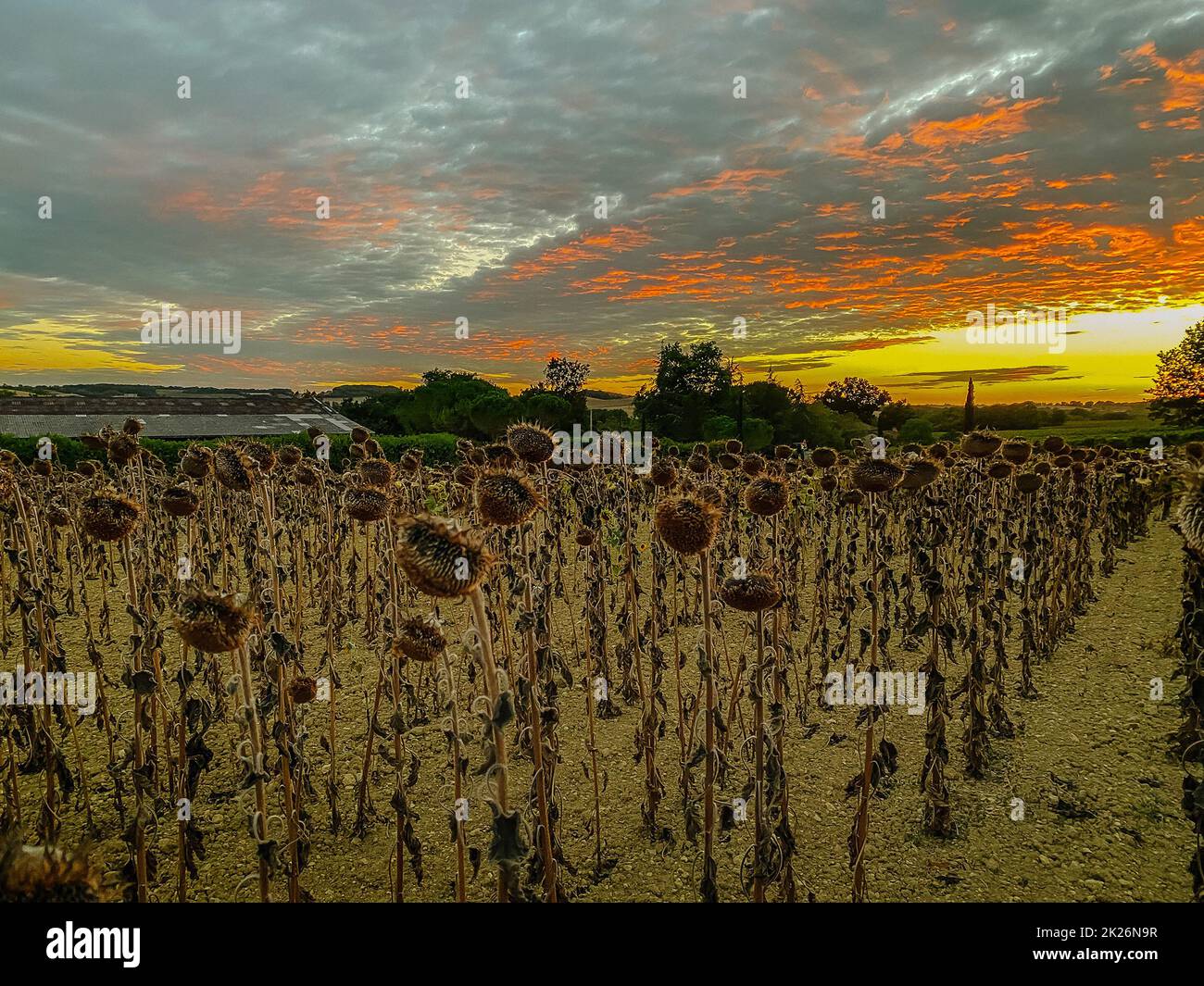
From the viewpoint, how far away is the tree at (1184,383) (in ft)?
171

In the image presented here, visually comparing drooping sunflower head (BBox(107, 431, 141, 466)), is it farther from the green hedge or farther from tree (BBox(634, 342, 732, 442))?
tree (BBox(634, 342, 732, 442))

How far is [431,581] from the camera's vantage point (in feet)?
8.23

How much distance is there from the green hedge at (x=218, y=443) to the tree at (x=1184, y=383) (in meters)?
57.0

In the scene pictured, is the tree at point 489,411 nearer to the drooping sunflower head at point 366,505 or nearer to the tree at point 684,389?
the tree at point 684,389

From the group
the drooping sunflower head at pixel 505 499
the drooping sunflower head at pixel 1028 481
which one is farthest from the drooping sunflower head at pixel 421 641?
the drooping sunflower head at pixel 1028 481

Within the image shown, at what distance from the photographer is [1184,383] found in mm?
55844

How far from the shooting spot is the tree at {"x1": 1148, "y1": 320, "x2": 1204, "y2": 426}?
5200 centimetres

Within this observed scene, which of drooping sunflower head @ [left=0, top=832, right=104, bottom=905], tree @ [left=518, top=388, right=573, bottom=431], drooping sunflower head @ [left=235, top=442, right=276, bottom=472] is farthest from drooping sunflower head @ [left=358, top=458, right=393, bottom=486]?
tree @ [left=518, top=388, right=573, bottom=431]

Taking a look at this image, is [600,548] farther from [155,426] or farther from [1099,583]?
[155,426]

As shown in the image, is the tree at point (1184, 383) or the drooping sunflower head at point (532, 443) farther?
the tree at point (1184, 383)
